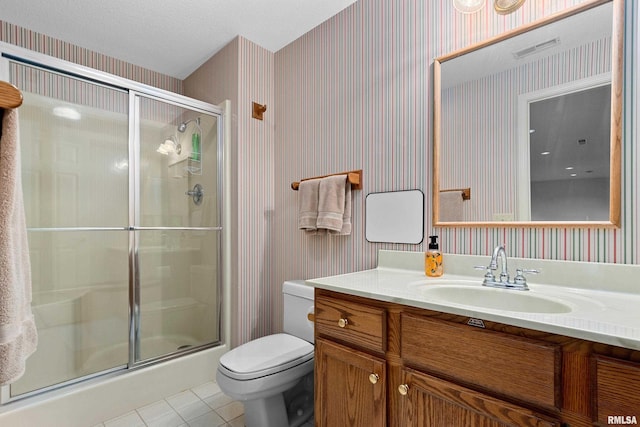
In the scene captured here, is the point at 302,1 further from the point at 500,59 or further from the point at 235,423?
the point at 235,423

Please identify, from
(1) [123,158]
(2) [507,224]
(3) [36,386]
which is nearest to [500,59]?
(2) [507,224]

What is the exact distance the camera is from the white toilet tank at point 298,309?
1.70 m

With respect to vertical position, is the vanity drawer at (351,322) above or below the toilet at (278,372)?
above

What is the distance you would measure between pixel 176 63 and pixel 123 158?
3.46 feet

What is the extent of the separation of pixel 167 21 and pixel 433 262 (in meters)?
2.12

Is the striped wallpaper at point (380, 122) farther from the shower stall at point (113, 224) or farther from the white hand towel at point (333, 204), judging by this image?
the shower stall at point (113, 224)

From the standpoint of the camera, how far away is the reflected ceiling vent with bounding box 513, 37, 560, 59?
3.81ft

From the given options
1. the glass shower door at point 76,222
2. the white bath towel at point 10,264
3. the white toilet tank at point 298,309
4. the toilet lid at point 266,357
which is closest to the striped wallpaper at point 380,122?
the white toilet tank at point 298,309

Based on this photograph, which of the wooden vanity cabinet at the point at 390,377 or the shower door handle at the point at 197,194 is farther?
the shower door handle at the point at 197,194

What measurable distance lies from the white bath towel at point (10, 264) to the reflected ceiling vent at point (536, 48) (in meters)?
1.64

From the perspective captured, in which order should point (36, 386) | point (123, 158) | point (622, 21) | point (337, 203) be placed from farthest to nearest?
point (123, 158) < point (337, 203) < point (36, 386) < point (622, 21)

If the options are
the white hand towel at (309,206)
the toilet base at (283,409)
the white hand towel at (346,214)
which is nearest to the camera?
the toilet base at (283,409)

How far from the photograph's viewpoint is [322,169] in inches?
76.6

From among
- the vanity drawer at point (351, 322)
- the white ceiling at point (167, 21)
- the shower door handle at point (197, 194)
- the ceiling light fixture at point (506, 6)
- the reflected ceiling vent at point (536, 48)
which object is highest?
the white ceiling at point (167, 21)
